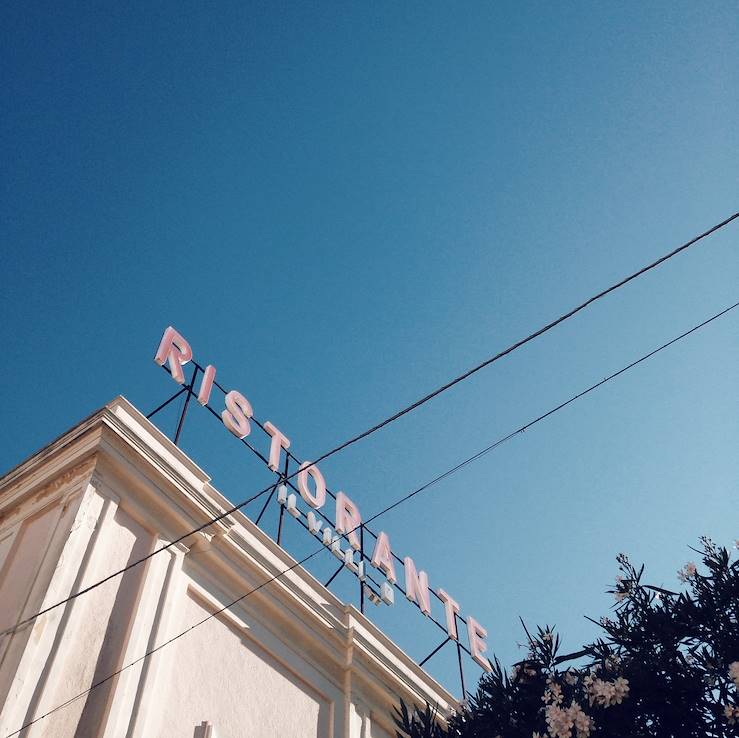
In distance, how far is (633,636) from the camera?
765 cm

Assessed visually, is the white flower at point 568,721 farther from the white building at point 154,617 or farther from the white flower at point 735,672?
the white building at point 154,617

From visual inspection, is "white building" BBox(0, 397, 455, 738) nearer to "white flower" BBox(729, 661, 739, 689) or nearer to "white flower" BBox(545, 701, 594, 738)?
"white flower" BBox(545, 701, 594, 738)

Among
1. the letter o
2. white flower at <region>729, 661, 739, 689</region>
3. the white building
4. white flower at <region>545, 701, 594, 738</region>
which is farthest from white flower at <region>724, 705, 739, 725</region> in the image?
the letter o

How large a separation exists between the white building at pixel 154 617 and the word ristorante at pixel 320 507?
1.78m

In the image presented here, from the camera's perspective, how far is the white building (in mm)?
8648

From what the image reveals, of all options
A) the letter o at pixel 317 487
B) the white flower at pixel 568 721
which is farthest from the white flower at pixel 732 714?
the letter o at pixel 317 487

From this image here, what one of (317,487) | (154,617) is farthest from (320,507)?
(154,617)

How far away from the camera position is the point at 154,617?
9844 mm

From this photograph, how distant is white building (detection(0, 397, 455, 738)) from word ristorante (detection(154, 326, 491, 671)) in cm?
178

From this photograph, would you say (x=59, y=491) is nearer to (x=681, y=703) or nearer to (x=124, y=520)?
(x=124, y=520)

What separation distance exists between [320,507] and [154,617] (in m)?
6.35

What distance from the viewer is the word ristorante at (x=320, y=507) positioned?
14.5 meters

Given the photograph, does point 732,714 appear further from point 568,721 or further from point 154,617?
point 154,617

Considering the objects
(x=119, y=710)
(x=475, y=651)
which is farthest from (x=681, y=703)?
(x=475, y=651)
